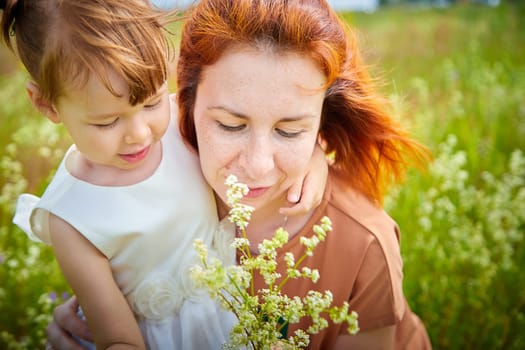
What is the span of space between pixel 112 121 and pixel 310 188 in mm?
832

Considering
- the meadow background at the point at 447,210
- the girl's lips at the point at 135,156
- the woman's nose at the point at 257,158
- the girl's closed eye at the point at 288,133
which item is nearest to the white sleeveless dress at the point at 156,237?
the girl's lips at the point at 135,156

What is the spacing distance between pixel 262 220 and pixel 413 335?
Answer: 97 cm

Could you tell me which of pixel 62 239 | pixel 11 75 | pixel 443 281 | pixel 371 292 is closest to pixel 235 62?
pixel 62 239

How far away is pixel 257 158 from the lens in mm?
1980

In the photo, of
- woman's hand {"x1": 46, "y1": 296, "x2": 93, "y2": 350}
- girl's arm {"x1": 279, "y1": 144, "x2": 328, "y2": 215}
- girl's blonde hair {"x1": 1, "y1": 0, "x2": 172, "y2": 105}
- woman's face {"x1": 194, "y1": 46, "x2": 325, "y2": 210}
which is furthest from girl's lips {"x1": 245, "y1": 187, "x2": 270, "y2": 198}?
woman's hand {"x1": 46, "y1": 296, "x2": 93, "y2": 350}

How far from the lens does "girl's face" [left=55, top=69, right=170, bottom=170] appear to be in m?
1.80

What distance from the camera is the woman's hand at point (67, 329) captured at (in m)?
2.37

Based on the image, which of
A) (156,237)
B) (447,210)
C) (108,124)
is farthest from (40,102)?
(447,210)

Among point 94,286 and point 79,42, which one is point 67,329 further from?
point 79,42

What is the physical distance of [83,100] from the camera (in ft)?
5.92

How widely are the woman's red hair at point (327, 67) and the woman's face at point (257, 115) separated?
52 millimetres

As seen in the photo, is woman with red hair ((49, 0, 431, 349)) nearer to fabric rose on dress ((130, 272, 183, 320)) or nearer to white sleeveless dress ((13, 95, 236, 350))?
white sleeveless dress ((13, 95, 236, 350))

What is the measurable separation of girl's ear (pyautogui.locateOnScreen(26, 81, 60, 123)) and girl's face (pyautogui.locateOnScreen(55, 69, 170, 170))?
20 mm

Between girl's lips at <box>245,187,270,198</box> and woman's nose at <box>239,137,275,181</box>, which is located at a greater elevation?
woman's nose at <box>239,137,275,181</box>
